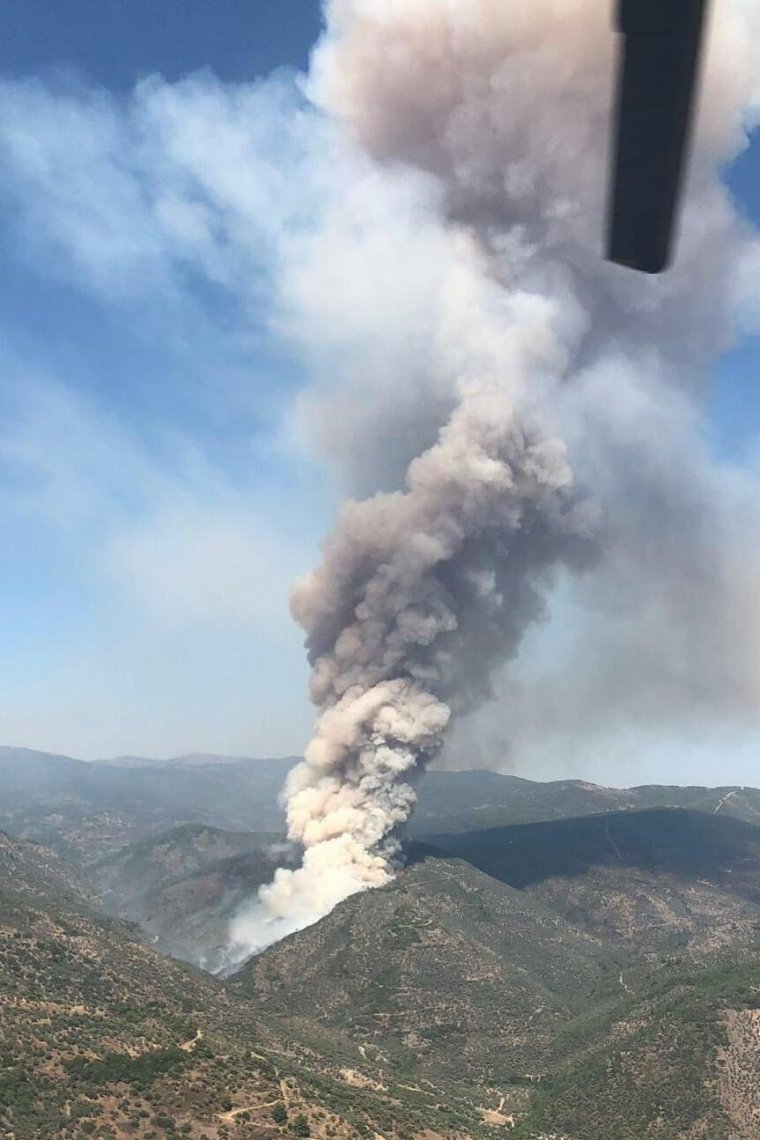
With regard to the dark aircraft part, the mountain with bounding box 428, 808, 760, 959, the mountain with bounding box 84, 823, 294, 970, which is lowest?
the mountain with bounding box 84, 823, 294, 970

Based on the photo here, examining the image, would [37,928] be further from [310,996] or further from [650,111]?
[650,111]

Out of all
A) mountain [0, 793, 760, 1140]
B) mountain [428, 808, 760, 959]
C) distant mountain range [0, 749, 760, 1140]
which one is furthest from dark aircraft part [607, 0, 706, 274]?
mountain [428, 808, 760, 959]

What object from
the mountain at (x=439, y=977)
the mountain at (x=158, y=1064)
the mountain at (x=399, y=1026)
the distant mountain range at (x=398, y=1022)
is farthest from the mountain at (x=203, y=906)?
the mountain at (x=158, y=1064)

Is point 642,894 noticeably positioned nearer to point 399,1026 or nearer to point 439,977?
point 439,977

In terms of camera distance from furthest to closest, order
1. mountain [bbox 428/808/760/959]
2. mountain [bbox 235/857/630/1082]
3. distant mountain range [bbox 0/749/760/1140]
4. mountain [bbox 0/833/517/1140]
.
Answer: mountain [bbox 428/808/760/959], mountain [bbox 235/857/630/1082], distant mountain range [bbox 0/749/760/1140], mountain [bbox 0/833/517/1140]

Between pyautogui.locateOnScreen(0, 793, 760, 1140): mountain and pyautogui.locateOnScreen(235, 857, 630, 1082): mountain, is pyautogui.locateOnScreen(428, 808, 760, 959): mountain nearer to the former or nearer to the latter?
pyautogui.locateOnScreen(0, 793, 760, 1140): mountain

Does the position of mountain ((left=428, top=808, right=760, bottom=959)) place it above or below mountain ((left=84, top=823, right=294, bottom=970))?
above

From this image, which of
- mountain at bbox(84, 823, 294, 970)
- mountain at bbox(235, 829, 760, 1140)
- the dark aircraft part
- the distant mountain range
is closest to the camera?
the dark aircraft part

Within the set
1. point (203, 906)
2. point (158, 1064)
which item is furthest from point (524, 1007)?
point (203, 906)

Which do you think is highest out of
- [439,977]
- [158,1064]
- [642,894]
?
[642,894]
